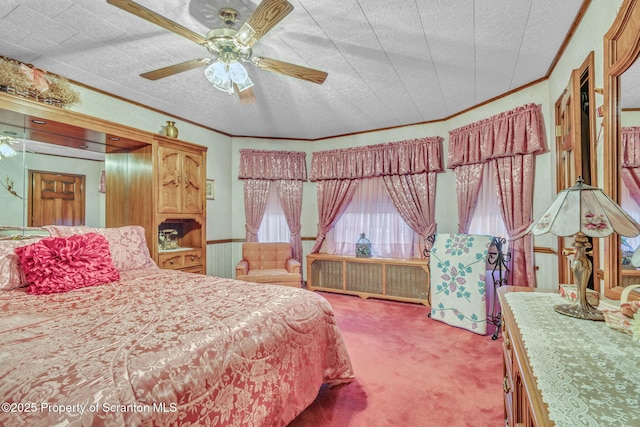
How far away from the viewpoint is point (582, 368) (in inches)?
28.1

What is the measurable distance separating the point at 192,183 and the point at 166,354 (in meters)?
2.80

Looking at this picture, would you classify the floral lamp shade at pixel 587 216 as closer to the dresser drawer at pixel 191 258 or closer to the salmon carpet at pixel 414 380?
the salmon carpet at pixel 414 380

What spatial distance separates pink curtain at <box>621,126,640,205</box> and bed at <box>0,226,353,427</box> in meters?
1.62

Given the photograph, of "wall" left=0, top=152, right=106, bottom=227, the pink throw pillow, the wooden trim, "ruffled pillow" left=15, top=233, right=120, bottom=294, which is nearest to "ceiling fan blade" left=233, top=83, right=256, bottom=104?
"ruffled pillow" left=15, top=233, right=120, bottom=294

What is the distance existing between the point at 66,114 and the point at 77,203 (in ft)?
Result: 2.54

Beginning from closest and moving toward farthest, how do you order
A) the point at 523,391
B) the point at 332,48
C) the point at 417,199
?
1. the point at 523,391
2. the point at 332,48
3. the point at 417,199

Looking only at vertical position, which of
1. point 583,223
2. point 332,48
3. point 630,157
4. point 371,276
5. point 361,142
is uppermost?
point 332,48

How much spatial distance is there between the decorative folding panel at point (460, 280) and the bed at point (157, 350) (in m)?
1.75

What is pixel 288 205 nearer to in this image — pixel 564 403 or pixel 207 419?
pixel 207 419

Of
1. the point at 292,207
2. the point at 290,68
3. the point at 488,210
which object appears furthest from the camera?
the point at 292,207

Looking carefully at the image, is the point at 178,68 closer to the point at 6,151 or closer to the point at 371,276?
the point at 6,151

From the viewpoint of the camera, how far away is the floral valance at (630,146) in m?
1.15

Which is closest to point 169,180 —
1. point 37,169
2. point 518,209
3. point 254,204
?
point 37,169

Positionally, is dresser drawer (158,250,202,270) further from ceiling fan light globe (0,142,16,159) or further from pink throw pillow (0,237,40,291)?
ceiling fan light globe (0,142,16,159)
